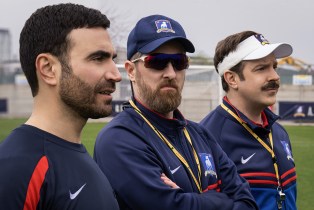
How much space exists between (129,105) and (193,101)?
52.5 ft

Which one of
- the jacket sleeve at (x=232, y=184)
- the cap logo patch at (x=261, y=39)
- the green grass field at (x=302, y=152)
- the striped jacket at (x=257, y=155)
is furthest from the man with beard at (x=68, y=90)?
the green grass field at (x=302, y=152)

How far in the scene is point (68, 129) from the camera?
2.18 meters

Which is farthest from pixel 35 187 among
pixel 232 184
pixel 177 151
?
pixel 232 184

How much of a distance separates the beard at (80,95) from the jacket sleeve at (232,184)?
95 cm

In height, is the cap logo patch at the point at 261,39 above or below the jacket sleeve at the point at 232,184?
above

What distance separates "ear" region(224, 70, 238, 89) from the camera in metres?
3.61

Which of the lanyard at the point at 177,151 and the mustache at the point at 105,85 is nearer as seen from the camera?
the mustache at the point at 105,85

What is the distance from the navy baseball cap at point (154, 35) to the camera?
2.86 metres

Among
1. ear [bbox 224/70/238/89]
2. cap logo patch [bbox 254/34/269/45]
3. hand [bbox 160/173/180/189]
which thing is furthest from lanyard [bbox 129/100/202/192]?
cap logo patch [bbox 254/34/269/45]

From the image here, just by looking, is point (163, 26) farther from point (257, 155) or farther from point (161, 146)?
point (257, 155)

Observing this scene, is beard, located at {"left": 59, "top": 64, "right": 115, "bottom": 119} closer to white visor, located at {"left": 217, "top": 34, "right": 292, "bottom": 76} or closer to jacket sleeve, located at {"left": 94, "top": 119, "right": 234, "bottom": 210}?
jacket sleeve, located at {"left": 94, "top": 119, "right": 234, "bottom": 210}

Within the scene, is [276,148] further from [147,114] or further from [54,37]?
[54,37]

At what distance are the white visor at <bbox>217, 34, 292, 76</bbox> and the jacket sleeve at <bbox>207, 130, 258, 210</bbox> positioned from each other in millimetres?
748

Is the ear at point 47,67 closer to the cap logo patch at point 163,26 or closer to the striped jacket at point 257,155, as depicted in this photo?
the cap logo patch at point 163,26
